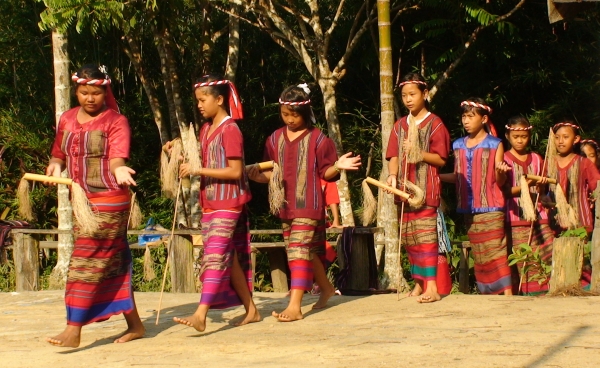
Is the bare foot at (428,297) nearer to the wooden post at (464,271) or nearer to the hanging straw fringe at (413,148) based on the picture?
the hanging straw fringe at (413,148)

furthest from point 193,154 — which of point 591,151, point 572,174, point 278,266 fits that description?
point 278,266

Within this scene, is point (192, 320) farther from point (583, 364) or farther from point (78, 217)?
point (583, 364)

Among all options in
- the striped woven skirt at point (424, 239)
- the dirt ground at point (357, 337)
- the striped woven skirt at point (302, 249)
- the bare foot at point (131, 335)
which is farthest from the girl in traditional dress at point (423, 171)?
the bare foot at point (131, 335)

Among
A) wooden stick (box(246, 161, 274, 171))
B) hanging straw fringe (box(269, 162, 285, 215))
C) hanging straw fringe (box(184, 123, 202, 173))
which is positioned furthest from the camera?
wooden stick (box(246, 161, 274, 171))

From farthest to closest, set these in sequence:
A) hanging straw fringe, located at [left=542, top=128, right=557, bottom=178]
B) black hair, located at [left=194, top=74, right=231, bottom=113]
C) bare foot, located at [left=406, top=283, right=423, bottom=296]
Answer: hanging straw fringe, located at [left=542, top=128, right=557, bottom=178]
bare foot, located at [left=406, top=283, right=423, bottom=296]
black hair, located at [left=194, top=74, right=231, bottom=113]

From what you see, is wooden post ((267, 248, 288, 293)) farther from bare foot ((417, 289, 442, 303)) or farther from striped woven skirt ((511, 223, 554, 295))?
bare foot ((417, 289, 442, 303))

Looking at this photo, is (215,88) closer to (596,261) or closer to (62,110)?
(596,261)

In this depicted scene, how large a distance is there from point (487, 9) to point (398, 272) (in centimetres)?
333

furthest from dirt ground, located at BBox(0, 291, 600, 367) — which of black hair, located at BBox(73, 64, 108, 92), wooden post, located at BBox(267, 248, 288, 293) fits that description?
wooden post, located at BBox(267, 248, 288, 293)

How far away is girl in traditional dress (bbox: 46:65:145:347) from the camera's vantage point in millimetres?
6340

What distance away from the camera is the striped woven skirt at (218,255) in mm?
6746

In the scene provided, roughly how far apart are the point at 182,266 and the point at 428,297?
323cm

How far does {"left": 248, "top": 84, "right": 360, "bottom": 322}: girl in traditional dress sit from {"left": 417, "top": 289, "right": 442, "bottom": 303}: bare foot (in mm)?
939

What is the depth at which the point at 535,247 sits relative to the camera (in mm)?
9375
